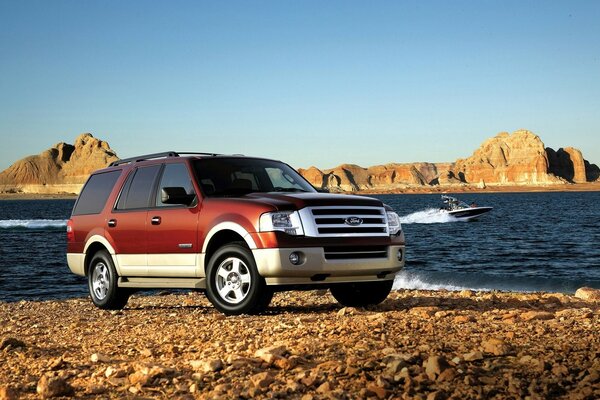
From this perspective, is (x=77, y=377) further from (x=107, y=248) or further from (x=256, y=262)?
(x=107, y=248)

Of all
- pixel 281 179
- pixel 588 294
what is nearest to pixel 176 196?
pixel 281 179

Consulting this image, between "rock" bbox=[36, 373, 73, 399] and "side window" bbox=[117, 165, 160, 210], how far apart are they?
4.78m

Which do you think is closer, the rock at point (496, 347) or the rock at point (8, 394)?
the rock at point (8, 394)

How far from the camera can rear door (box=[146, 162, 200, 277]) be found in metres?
9.60

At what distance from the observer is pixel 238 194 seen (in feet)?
32.1

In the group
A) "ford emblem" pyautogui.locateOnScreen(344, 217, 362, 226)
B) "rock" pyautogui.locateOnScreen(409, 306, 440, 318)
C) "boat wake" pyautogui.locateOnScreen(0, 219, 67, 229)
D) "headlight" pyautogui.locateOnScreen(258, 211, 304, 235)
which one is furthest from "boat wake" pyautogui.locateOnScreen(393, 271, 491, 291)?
"boat wake" pyautogui.locateOnScreen(0, 219, 67, 229)

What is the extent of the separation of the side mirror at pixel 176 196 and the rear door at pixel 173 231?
0.07 m

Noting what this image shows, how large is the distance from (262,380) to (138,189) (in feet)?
18.7

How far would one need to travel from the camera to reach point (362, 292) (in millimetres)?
10492

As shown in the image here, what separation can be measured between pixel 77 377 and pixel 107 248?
15.8 feet

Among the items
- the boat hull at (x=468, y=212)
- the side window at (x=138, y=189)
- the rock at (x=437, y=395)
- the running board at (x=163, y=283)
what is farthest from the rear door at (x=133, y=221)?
the boat hull at (x=468, y=212)

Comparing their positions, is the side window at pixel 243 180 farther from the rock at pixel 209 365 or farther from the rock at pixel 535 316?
the rock at pixel 209 365

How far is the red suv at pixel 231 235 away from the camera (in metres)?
A: 8.84

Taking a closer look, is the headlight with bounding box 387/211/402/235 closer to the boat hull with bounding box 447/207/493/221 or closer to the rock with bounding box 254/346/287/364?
the rock with bounding box 254/346/287/364
